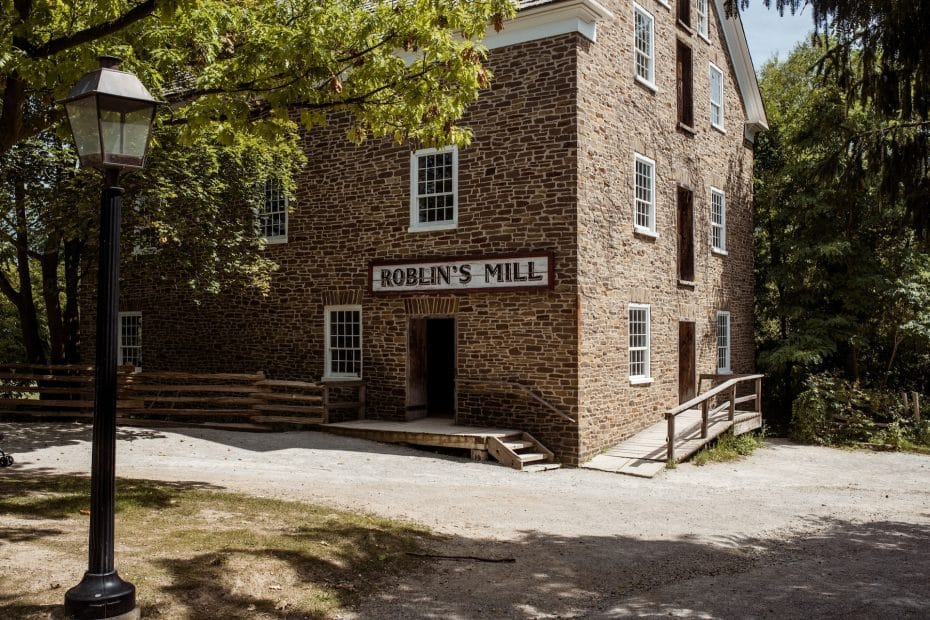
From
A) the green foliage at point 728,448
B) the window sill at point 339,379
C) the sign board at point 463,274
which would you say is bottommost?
Result: the green foliage at point 728,448

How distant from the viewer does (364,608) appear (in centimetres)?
615

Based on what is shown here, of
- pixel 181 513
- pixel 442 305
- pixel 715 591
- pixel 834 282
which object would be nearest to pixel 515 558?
pixel 715 591

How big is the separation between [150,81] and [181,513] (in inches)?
199

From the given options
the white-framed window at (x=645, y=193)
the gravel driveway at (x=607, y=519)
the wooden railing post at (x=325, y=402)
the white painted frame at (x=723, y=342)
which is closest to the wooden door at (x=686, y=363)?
the white painted frame at (x=723, y=342)

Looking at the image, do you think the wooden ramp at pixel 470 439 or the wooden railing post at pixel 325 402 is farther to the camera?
the wooden railing post at pixel 325 402

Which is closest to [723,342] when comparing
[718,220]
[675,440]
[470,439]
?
[718,220]

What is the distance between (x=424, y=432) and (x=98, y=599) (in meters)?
10.0

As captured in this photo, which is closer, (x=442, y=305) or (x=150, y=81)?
(x=150, y=81)

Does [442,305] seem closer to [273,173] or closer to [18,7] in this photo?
[273,173]

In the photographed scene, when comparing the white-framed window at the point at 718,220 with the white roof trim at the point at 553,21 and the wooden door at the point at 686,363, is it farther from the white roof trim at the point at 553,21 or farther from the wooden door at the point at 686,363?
the white roof trim at the point at 553,21

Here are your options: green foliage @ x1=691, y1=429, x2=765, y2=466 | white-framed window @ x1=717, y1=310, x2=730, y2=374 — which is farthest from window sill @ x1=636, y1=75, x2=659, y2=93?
green foliage @ x1=691, y1=429, x2=765, y2=466

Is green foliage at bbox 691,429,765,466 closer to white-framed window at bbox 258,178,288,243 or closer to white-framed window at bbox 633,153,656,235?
white-framed window at bbox 633,153,656,235

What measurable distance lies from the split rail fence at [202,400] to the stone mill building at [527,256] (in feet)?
2.11

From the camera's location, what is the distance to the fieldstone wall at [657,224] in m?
15.1
